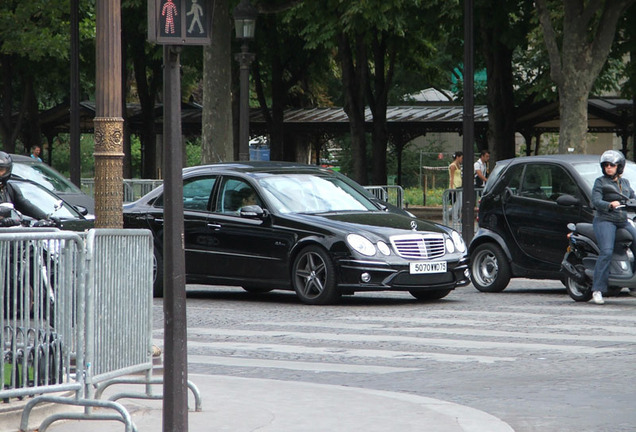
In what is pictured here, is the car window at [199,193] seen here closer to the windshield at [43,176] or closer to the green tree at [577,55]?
the windshield at [43,176]

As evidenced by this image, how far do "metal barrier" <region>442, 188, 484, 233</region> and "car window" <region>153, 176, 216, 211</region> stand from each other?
25.9 feet

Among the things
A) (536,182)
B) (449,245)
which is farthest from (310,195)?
(536,182)

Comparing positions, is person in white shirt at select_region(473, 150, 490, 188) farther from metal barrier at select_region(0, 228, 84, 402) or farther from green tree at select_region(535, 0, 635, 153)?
metal barrier at select_region(0, 228, 84, 402)

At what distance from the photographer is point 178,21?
6102mm

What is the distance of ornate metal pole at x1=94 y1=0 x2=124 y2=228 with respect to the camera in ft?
28.5

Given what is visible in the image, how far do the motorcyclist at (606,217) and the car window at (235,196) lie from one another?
13.0 ft

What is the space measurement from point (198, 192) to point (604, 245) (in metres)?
5.03

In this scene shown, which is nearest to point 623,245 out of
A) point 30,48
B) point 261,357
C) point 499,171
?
point 499,171

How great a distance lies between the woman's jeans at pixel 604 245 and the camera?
14.5 m

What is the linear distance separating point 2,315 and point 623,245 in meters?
9.66

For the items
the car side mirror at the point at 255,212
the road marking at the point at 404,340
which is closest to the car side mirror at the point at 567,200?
the car side mirror at the point at 255,212

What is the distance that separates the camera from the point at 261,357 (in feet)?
34.8

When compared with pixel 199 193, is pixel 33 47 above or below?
above

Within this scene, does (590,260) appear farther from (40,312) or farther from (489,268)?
(40,312)
